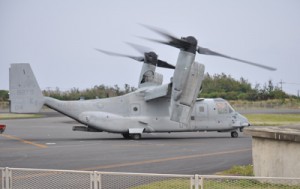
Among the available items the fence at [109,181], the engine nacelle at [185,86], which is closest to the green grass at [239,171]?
the fence at [109,181]

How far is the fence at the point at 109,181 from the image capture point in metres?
8.52

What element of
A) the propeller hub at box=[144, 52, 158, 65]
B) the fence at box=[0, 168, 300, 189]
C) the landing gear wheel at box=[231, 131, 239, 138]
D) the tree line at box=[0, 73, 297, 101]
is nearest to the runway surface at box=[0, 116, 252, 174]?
the fence at box=[0, 168, 300, 189]

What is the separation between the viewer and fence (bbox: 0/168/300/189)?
852 cm

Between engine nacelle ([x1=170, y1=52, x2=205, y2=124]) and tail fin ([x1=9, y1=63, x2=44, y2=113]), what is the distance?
288 inches

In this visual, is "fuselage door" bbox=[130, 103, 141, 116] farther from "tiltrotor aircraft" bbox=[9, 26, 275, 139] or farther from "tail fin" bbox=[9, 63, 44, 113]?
"tail fin" bbox=[9, 63, 44, 113]

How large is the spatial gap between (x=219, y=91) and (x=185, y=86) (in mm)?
70468

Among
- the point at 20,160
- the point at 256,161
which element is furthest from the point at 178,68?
the point at 256,161

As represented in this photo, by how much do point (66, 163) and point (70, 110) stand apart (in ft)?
37.1

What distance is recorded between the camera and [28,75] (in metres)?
27.2

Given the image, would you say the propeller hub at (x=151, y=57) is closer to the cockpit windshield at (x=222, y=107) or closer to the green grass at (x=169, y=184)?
the cockpit windshield at (x=222, y=107)

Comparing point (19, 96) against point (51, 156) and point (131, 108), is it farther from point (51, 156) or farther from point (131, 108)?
point (51, 156)

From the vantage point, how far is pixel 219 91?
9500 cm

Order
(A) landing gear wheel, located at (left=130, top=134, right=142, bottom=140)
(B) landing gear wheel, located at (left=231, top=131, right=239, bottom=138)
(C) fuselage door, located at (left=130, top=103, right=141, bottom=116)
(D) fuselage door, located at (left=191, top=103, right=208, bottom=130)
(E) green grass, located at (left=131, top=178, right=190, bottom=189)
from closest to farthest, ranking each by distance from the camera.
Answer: (E) green grass, located at (left=131, top=178, right=190, bottom=189) → (A) landing gear wheel, located at (left=130, top=134, right=142, bottom=140) → (C) fuselage door, located at (left=130, top=103, right=141, bottom=116) → (D) fuselage door, located at (left=191, top=103, right=208, bottom=130) → (B) landing gear wheel, located at (left=231, top=131, right=239, bottom=138)

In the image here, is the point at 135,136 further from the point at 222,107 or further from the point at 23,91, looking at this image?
the point at 23,91
